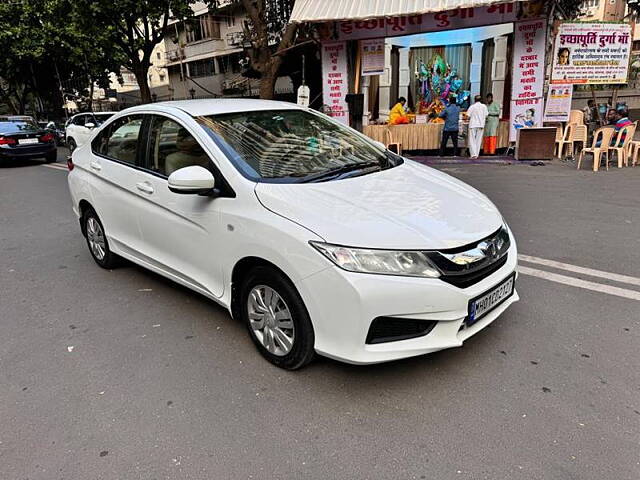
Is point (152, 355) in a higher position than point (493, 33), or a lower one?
lower

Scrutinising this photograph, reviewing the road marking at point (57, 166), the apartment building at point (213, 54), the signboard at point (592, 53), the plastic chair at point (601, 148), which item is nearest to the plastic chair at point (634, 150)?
the plastic chair at point (601, 148)

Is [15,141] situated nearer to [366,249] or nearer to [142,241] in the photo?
[142,241]

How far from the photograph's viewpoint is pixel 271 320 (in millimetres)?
2936

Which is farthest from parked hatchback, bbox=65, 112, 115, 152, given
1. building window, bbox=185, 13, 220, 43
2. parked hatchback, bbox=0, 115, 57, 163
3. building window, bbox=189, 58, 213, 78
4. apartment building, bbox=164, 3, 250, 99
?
building window, bbox=189, 58, 213, 78

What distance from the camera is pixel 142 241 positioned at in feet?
13.0

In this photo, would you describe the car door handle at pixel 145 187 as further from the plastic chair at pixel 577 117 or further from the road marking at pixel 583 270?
the plastic chair at pixel 577 117

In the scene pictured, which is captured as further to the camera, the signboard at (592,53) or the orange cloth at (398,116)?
the orange cloth at (398,116)

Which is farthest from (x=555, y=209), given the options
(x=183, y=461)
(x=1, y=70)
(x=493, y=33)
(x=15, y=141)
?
(x=1, y=70)

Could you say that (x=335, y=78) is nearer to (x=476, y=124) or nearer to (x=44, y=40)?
(x=476, y=124)

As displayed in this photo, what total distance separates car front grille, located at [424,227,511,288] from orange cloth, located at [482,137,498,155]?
1000cm

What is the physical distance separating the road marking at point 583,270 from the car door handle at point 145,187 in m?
3.50

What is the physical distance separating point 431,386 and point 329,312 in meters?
0.79

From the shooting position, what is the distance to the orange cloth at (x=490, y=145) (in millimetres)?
11992

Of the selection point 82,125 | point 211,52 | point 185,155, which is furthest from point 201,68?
point 185,155
